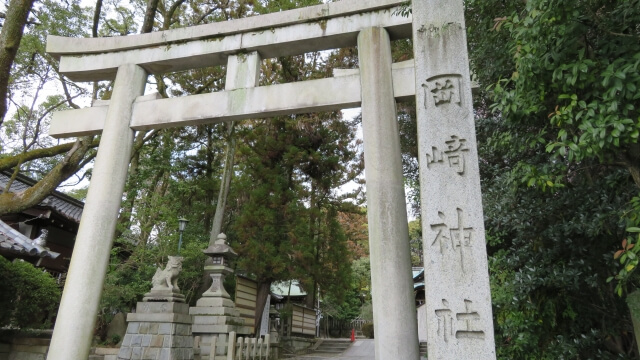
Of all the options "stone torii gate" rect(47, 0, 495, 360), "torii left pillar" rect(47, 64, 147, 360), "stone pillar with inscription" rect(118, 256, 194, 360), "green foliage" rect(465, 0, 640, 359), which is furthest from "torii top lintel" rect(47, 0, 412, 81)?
"stone pillar with inscription" rect(118, 256, 194, 360)

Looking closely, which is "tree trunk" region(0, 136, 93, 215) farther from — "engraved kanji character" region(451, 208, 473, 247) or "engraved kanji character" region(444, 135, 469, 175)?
"engraved kanji character" region(451, 208, 473, 247)

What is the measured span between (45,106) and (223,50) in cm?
1256

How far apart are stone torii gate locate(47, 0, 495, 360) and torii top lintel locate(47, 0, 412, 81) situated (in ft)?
0.05

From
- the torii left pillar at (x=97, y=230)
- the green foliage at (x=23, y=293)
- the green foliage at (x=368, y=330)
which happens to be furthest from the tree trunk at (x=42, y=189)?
the green foliage at (x=368, y=330)

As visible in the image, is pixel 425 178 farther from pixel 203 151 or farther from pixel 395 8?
pixel 203 151

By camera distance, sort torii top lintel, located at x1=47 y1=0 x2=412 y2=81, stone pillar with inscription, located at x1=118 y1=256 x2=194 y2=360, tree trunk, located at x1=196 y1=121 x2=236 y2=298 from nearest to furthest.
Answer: torii top lintel, located at x1=47 y1=0 x2=412 y2=81
stone pillar with inscription, located at x1=118 y1=256 x2=194 y2=360
tree trunk, located at x1=196 y1=121 x2=236 y2=298

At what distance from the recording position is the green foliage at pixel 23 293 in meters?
8.30

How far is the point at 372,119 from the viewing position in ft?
15.6

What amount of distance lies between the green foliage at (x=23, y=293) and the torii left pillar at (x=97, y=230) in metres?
4.59

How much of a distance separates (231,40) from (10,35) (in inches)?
132

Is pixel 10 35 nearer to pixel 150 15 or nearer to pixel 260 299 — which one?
pixel 150 15

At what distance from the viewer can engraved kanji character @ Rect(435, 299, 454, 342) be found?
3.03 metres

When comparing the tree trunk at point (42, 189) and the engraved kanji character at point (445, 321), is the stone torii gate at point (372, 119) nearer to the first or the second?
the engraved kanji character at point (445, 321)

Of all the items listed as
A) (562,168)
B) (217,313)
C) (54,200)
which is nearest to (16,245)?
(217,313)
